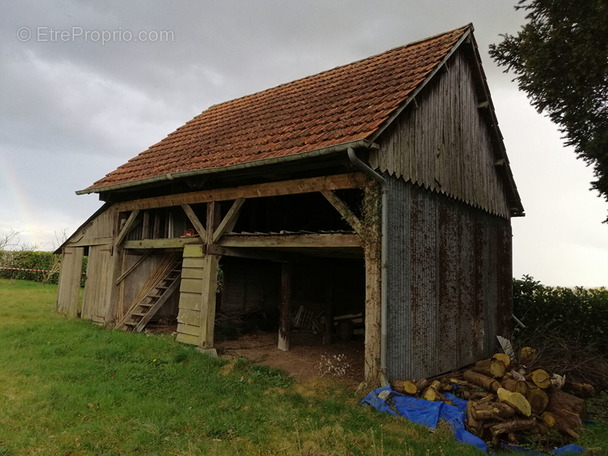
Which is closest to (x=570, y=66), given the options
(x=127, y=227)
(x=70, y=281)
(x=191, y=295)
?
(x=191, y=295)

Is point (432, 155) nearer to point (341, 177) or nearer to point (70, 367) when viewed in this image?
point (341, 177)

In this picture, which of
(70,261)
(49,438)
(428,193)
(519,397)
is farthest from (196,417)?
(70,261)

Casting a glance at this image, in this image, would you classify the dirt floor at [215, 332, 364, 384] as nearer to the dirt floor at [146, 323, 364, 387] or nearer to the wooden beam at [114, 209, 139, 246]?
the dirt floor at [146, 323, 364, 387]

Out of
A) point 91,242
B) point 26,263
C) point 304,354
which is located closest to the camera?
point 304,354

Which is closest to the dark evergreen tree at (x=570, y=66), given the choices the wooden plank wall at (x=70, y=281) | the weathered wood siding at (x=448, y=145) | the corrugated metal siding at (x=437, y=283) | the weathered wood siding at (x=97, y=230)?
the weathered wood siding at (x=448, y=145)

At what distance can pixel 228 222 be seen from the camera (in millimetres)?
8367

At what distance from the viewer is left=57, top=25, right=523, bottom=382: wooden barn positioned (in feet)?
21.3

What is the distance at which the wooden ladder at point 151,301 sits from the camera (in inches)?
413

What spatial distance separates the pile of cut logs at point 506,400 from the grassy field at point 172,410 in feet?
1.54

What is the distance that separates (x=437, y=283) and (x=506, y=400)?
231 centimetres

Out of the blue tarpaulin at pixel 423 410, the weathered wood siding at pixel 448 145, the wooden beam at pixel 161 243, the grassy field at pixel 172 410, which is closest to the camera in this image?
the grassy field at pixel 172 410

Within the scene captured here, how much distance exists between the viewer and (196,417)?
5297 millimetres

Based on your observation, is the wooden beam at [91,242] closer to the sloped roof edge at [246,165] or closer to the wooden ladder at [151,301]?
the sloped roof edge at [246,165]

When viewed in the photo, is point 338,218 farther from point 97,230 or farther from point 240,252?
point 97,230
